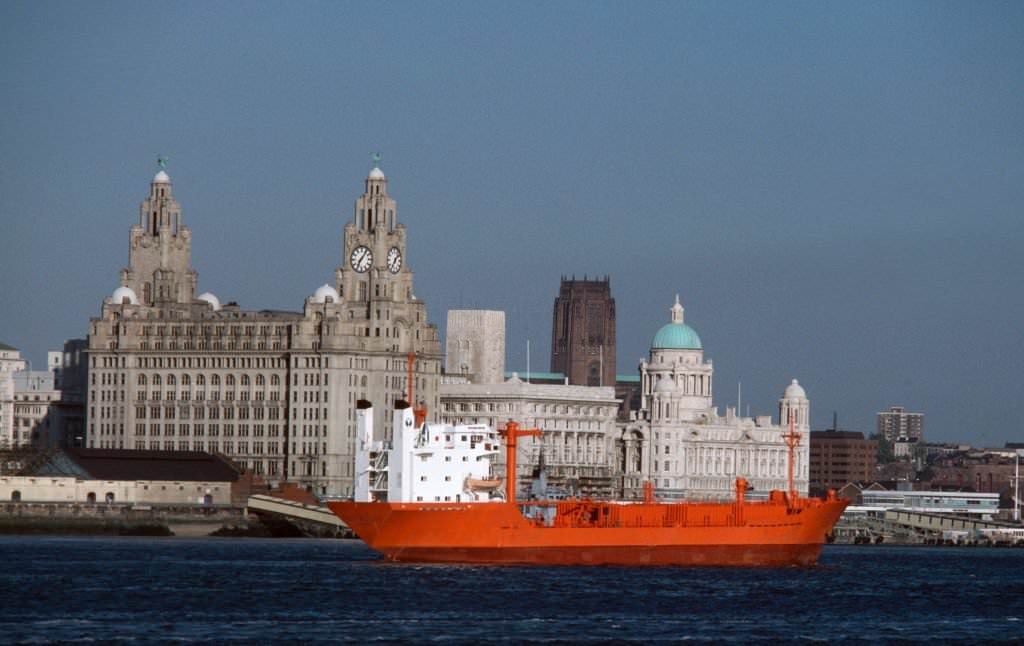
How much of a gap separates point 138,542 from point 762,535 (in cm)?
5888

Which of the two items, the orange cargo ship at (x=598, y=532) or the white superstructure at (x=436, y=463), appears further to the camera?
the white superstructure at (x=436, y=463)

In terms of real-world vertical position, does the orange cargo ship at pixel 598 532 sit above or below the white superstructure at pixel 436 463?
below

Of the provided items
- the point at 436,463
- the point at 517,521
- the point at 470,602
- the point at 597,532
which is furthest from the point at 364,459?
the point at 470,602

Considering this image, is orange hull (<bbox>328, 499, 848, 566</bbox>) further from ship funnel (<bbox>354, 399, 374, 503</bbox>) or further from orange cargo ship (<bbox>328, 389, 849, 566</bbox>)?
ship funnel (<bbox>354, 399, 374, 503</bbox>)

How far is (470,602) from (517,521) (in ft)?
78.0

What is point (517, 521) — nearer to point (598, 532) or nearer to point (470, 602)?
point (598, 532)

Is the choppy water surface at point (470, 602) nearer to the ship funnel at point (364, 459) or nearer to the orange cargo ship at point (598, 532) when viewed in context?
the orange cargo ship at point (598, 532)

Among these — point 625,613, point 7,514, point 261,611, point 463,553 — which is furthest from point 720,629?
point 7,514

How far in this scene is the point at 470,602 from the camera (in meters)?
112

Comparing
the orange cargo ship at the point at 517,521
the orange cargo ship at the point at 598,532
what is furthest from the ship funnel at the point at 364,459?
the orange cargo ship at the point at 598,532

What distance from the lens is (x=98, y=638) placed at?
94.4m

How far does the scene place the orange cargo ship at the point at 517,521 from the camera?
135750 mm

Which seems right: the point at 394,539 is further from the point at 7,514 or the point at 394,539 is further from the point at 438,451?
the point at 7,514

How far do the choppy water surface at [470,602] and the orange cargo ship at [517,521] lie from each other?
140 cm
